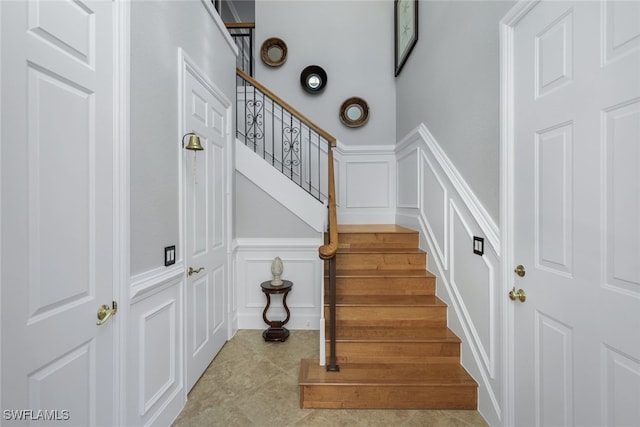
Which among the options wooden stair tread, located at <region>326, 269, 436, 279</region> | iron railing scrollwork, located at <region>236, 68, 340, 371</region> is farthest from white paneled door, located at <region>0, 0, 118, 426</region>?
iron railing scrollwork, located at <region>236, 68, 340, 371</region>

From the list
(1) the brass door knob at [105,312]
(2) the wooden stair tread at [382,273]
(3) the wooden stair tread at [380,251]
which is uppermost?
(3) the wooden stair tread at [380,251]

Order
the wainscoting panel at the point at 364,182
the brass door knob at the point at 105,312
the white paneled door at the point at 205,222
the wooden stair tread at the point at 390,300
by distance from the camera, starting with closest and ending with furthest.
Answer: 1. the brass door knob at the point at 105,312
2. the white paneled door at the point at 205,222
3. the wooden stair tread at the point at 390,300
4. the wainscoting panel at the point at 364,182

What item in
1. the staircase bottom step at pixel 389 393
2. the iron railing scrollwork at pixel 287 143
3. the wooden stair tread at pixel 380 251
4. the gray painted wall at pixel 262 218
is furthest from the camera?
the iron railing scrollwork at pixel 287 143

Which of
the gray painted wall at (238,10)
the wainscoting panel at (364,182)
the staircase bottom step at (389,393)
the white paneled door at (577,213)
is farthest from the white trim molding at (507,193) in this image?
the gray painted wall at (238,10)

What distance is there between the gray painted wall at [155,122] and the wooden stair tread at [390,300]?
4.54 feet

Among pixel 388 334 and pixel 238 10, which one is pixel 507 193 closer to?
pixel 388 334

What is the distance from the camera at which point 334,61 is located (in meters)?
4.31

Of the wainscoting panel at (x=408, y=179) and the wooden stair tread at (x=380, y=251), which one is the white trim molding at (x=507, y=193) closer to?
the wooden stair tread at (x=380, y=251)

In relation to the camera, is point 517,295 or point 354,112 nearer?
point 517,295

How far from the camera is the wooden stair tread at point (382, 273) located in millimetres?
2617

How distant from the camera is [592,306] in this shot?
114 centimetres

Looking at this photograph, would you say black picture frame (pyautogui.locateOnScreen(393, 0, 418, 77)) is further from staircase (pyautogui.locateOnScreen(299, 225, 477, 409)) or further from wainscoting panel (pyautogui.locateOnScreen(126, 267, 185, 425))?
wainscoting panel (pyautogui.locateOnScreen(126, 267, 185, 425))

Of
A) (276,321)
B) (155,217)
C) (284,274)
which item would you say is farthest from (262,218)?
(155,217)

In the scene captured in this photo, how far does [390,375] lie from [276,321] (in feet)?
4.42
